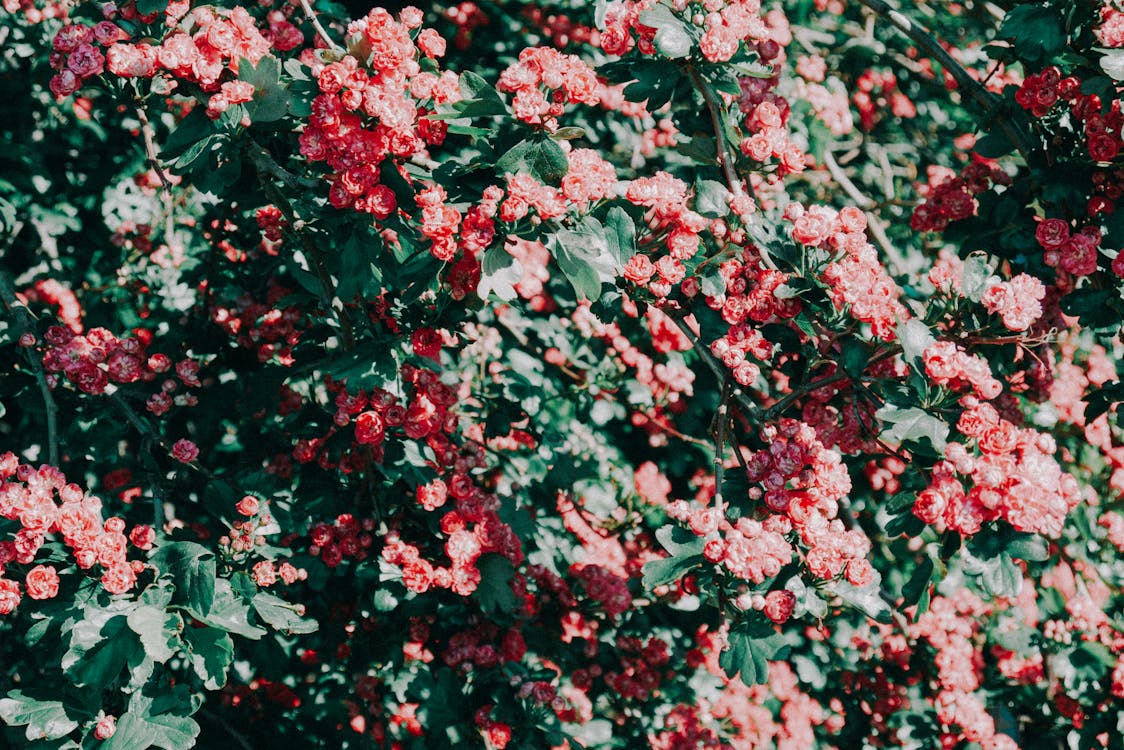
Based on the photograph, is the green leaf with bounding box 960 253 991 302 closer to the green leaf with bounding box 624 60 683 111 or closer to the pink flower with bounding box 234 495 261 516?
the green leaf with bounding box 624 60 683 111

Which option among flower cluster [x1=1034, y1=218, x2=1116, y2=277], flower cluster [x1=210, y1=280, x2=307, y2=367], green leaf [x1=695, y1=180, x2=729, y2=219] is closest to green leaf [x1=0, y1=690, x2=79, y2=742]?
flower cluster [x1=210, y1=280, x2=307, y2=367]

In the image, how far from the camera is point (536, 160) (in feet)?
5.35

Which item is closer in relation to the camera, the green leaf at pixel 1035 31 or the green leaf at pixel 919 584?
the green leaf at pixel 919 584

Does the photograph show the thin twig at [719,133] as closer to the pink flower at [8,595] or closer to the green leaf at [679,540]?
the green leaf at [679,540]

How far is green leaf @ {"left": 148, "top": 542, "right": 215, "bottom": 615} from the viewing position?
1.74 m

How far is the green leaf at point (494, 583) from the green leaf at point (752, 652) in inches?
23.0

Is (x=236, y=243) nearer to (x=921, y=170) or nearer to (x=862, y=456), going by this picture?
(x=862, y=456)

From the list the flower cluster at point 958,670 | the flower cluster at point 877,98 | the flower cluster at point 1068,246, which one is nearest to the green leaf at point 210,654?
the flower cluster at point 1068,246

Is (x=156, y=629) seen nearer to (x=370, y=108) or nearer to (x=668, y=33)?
(x=370, y=108)

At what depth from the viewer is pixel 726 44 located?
173 centimetres

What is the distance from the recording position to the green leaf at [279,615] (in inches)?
72.8

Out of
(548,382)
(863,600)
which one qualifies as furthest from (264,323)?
(863,600)

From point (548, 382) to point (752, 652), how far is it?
1.43 meters

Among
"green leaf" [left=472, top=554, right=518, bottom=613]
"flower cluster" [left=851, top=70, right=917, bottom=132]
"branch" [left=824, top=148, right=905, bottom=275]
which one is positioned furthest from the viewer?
"flower cluster" [left=851, top=70, right=917, bottom=132]
